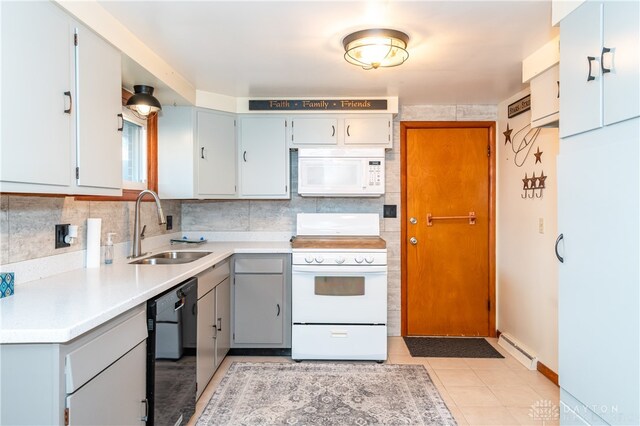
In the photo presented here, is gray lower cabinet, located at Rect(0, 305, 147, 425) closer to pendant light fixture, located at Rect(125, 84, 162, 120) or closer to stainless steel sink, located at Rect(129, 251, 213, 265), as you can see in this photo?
stainless steel sink, located at Rect(129, 251, 213, 265)

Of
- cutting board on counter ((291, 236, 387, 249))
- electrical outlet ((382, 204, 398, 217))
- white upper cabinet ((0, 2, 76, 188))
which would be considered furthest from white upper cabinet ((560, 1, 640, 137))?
white upper cabinet ((0, 2, 76, 188))

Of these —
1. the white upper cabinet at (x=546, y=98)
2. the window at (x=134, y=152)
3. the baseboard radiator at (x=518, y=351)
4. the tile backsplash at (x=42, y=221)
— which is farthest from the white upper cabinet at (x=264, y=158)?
the baseboard radiator at (x=518, y=351)

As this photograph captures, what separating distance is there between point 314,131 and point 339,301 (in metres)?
1.47

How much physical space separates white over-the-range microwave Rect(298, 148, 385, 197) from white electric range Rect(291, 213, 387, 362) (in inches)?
22.2

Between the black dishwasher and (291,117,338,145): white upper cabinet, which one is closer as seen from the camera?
the black dishwasher

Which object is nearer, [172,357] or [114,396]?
[114,396]

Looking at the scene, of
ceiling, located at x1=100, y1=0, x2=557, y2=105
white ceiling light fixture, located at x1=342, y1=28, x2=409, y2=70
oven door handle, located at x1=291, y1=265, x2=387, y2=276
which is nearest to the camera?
ceiling, located at x1=100, y1=0, x2=557, y2=105

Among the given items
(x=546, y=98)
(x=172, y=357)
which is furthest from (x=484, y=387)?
(x=172, y=357)

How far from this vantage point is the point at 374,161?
329 cm

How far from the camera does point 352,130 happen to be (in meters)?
3.31

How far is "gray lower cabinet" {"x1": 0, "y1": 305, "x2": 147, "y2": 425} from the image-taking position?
43.3 inches

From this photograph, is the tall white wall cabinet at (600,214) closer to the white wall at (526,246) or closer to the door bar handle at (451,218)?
the white wall at (526,246)

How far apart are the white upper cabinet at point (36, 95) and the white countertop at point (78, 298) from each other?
0.42 meters

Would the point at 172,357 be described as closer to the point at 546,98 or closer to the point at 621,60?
the point at 621,60
